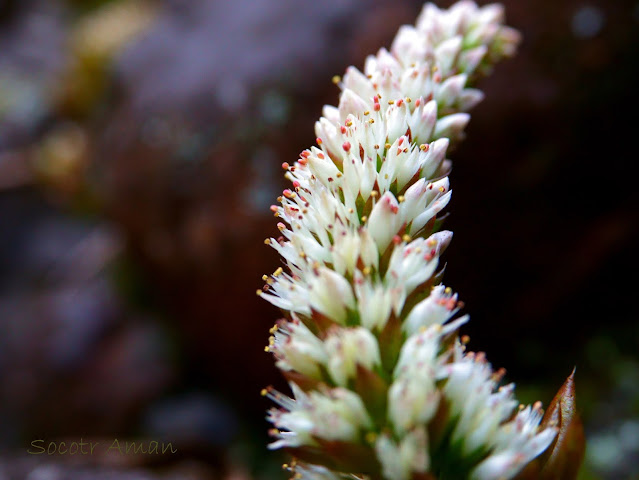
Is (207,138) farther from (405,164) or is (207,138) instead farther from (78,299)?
(405,164)

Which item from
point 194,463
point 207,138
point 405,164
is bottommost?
point 405,164

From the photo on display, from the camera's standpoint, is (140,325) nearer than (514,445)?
No

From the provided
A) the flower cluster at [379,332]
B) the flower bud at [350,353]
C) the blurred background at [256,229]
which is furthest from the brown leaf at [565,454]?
the blurred background at [256,229]

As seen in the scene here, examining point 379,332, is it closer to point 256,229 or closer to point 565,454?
point 565,454

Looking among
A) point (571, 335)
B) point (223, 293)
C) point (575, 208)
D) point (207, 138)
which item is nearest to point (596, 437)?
point (571, 335)

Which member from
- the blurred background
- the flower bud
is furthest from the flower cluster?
the blurred background

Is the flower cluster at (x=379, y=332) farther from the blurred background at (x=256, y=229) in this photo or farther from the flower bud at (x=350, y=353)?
the blurred background at (x=256, y=229)

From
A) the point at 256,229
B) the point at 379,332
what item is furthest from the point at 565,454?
the point at 256,229
